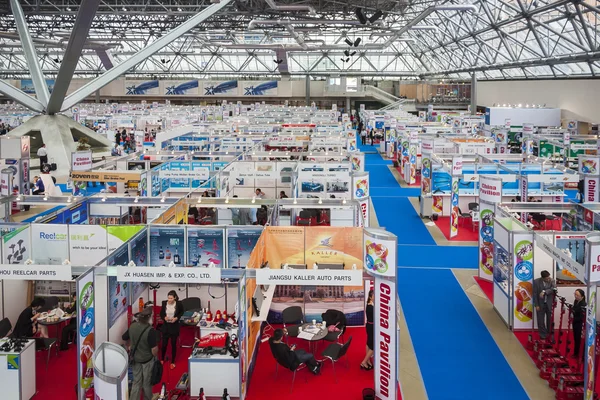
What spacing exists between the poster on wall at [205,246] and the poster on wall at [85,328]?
10.1 feet

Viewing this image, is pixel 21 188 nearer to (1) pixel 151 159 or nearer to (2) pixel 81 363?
(1) pixel 151 159

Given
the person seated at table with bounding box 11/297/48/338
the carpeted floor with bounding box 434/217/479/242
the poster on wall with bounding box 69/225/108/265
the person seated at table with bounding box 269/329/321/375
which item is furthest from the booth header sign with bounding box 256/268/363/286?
the carpeted floor with bounding box 434/217/479/242

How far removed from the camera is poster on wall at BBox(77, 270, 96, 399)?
25.2 ft

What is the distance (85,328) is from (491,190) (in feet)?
31.5

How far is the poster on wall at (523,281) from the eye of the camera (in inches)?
408

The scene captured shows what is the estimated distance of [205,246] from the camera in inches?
438

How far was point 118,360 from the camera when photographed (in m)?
6.86

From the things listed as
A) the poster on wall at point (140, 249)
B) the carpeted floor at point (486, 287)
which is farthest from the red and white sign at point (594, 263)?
the poster on wall at point (140, 249)

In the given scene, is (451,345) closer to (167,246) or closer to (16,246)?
(167,246)

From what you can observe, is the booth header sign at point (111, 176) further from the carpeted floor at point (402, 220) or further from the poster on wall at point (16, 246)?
the carpeted floor at point (402, 220)

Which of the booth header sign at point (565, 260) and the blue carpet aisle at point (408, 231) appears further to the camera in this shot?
the blue carpet aisle at point (408, 231)

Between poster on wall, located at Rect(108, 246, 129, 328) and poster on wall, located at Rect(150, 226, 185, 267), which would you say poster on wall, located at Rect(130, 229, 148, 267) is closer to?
poster on wall, located at Rect(150, 226, 185, 267)

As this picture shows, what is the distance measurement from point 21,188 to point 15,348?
1388 centimetres

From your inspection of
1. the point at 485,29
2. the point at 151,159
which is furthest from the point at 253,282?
the point at 485,29
